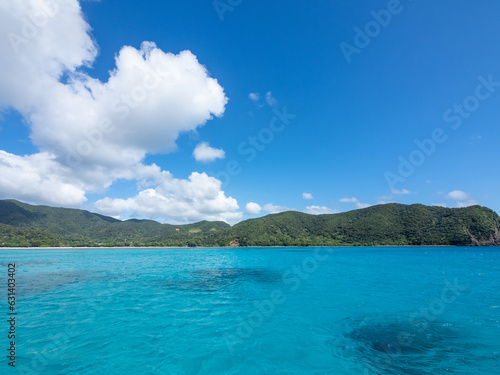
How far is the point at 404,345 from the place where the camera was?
1162cm

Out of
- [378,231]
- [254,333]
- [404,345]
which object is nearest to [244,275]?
[254,333]

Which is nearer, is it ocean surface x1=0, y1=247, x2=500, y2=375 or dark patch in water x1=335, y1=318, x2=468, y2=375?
dark patch in water x1=335, y1=318, x2=468, y2=375

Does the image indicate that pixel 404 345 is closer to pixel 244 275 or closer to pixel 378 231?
pixel 244 275

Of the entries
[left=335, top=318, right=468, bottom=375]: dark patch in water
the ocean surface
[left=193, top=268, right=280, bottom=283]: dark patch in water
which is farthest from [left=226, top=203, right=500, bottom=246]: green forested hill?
[left=335, top=318, right=468, bottom=375]: dark patch in water

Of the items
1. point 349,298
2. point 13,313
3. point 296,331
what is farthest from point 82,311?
point 349,298

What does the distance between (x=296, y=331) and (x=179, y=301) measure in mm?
11823

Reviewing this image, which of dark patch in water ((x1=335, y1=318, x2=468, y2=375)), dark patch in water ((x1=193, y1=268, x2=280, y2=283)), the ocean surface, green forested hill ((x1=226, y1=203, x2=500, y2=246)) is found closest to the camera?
dark patch in water ((x1=335, y1=318, x2=468, y2=375))

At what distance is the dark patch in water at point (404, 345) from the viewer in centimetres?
962

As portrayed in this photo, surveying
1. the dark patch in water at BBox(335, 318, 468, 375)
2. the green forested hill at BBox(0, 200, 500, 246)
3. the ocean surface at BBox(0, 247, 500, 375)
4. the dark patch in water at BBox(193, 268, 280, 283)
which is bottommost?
the dark patch in water at BBox(193, 268, 280, 283)

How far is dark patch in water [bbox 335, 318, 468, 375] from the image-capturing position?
9622 mm

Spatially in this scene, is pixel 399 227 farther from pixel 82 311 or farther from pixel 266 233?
pixel 82 311

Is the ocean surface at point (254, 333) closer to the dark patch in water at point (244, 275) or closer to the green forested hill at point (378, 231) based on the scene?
the dark patch in water at point (244, 275)

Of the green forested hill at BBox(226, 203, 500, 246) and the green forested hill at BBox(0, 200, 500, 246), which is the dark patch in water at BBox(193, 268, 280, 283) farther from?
the green forested hill at BBox(226, 203, 500, 246)

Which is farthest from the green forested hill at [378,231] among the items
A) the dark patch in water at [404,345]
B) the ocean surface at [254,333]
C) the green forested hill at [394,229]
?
the dark patch in water at [404,345]
